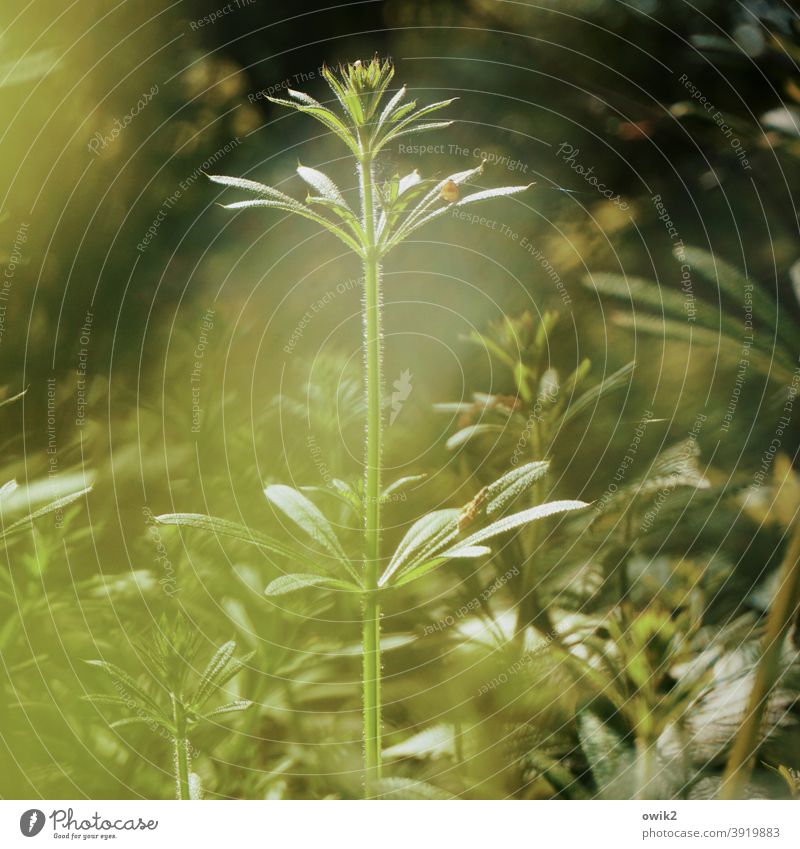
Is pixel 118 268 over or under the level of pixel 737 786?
over

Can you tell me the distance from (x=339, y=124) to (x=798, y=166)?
1.16 ft

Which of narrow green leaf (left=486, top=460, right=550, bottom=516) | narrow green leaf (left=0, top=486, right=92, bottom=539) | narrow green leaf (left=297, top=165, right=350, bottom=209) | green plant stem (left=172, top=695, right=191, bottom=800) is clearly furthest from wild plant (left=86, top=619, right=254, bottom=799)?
narrow green leaf (left=297, top=165, right=350, bottom=209)

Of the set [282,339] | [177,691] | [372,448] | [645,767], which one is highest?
[282,339]

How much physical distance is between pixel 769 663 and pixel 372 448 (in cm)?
35

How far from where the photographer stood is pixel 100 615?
522 mm

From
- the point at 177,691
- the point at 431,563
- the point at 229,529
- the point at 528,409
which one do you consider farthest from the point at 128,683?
the point at 528,409

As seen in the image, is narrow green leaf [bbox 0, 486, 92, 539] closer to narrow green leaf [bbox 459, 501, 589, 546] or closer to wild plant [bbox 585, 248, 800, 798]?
narrow green leaf [bbox 459, 501, 589, 546]

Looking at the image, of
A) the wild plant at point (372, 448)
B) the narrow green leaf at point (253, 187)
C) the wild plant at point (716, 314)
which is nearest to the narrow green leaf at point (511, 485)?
the wild plant at point (372, 448)

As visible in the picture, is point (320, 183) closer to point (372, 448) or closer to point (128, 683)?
point (372, 448)

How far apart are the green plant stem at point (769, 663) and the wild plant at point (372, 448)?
7.0 inches

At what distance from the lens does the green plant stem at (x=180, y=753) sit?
1.66ft

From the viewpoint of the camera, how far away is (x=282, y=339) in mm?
531

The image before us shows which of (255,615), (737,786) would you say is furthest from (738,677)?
(255,615)
